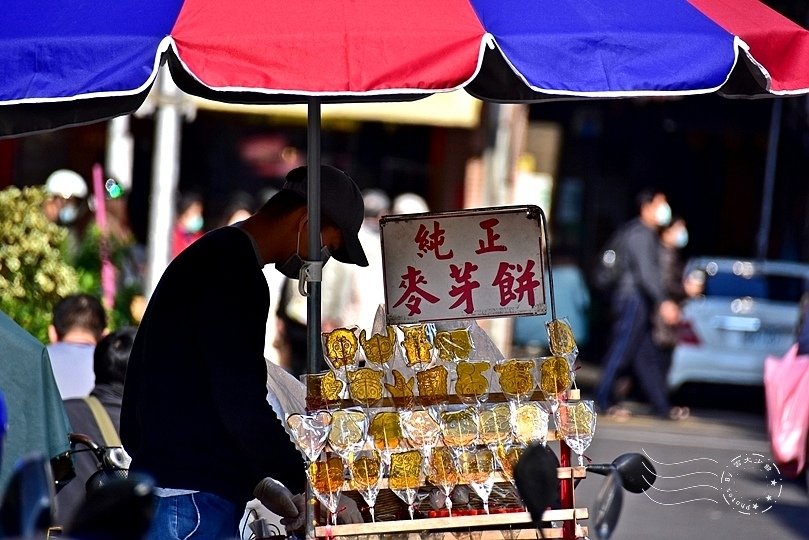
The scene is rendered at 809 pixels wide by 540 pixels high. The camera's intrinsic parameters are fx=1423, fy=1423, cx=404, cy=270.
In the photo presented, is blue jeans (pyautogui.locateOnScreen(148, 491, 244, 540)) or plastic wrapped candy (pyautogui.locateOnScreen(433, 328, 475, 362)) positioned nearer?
blue jeans (pyautogui.locateOnScreen(148, 491, 244, 540))

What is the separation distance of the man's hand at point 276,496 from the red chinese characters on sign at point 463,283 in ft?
2.79

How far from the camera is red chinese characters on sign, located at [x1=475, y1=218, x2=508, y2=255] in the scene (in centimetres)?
410

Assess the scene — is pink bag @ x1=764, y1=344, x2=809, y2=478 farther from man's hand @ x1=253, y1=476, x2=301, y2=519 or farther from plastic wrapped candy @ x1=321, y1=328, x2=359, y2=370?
man's hand @ x1=253, y1=476, x2=301, y2=519

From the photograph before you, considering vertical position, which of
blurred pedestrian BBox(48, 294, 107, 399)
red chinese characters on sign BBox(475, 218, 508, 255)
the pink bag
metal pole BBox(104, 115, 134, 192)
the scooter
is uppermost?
metal pole BBox(104, 115, 134, 192)

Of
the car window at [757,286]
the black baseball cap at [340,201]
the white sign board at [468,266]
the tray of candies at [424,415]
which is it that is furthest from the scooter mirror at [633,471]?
the car window at [757,286]

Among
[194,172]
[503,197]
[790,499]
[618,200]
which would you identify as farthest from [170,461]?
[618,200]

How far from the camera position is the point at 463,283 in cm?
409

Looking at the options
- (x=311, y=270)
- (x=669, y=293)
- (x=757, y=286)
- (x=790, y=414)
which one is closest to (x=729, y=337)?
(x=757, y=286)

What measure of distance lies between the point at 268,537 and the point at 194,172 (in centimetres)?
1316

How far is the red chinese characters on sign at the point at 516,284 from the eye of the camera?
4.07 m

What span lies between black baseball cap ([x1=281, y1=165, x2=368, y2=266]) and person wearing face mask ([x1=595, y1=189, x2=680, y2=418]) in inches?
359

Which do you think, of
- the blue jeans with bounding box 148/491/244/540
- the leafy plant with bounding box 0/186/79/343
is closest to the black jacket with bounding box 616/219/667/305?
the leafy plant with bounding box 0/186/79/343

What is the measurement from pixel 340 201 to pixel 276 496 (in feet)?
2.81

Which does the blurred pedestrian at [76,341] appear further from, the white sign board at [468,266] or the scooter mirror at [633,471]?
the scooter mirror at [633,471]
